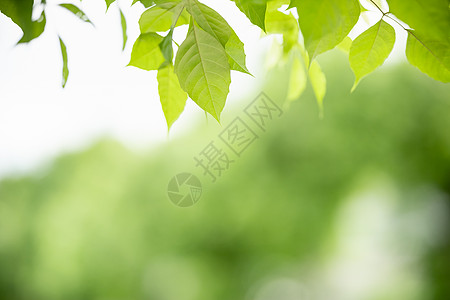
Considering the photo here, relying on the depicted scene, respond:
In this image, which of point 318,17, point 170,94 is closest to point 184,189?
point 170,94

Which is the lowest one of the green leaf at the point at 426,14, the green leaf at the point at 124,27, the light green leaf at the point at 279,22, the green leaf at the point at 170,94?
the green leaf at the point at 426,14

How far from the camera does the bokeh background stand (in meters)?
5.32

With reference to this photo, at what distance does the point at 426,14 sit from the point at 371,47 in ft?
0.22

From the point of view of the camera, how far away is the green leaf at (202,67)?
0.25m

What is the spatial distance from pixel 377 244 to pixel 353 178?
0.96 m

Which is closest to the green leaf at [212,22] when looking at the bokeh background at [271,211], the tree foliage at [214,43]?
the tree foliage at [214,43]

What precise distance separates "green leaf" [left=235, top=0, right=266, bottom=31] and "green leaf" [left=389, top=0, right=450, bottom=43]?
8cm

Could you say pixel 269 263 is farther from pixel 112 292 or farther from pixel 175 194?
pixel 175 194

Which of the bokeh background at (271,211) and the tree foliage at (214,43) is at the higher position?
the bokeh background at (271,211)

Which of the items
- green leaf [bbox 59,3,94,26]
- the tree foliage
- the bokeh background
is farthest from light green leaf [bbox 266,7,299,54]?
the bokeh background

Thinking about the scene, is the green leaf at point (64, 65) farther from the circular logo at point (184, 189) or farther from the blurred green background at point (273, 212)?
the blurred green background at point (273, 212)

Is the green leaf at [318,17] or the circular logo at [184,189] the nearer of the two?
the green leaf at [318,17]

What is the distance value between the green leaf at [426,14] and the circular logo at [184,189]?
0.26m

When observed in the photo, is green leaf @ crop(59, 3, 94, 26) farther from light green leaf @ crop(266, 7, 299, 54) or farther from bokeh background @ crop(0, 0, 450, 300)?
bokeh background @ crop(0, 0, 450, 300)
